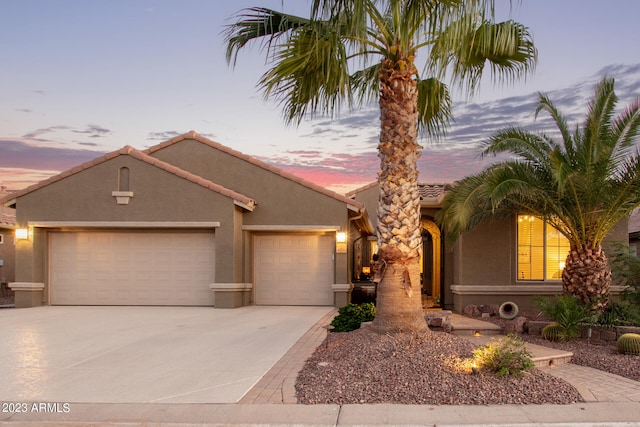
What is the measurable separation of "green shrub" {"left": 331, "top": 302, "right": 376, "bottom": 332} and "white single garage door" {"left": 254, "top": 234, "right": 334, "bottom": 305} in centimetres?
534

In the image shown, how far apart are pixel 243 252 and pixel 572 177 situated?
9.36 m

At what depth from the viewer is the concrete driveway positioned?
21.8 feet

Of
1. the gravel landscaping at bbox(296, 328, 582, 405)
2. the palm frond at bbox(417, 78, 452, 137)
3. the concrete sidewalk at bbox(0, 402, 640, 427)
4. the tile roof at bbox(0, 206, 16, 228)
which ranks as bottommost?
the concrete sidewalk at bbox(0, 402, 640, 427)

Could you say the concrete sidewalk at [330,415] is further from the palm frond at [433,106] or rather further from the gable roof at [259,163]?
the gable roof at [259,163]

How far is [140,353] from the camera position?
8977 millimetres

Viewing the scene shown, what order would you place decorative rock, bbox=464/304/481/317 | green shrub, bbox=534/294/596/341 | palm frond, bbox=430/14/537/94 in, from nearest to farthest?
1. palm frond, bbox=430/14/537/94
2. green shrub, bbox=534/294/596/341
3. decorative rock, bbox=464/304/481/317

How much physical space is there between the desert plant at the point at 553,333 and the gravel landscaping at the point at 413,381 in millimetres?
3134

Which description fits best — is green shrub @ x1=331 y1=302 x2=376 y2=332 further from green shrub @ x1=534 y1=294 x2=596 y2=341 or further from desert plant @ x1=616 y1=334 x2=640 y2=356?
desert plant @ x1=616 y1=334 x2=640 y2=356

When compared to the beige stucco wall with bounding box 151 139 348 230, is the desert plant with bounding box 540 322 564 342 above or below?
below

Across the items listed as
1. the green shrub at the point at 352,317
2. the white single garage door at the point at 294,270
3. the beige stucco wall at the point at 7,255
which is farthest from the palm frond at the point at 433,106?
the beige stucco wall at the point at 7,255

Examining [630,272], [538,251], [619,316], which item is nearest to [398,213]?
[619,316]

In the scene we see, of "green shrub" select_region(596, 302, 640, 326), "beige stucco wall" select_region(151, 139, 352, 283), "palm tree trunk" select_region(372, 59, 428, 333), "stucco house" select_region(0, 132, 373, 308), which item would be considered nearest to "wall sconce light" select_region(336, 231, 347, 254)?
"stucco house" select_region(0, 132, 373, 308)

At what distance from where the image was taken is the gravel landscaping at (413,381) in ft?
20.4

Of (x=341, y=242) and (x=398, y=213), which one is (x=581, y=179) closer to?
(x=398, y=213)
